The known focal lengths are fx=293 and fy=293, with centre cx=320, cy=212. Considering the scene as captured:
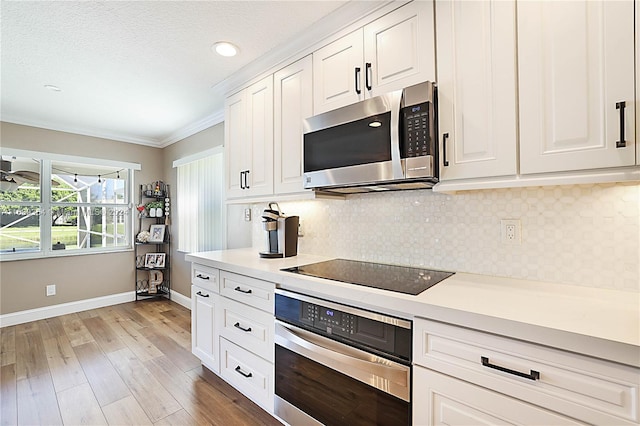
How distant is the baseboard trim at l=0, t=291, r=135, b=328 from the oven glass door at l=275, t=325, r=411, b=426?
3680 mm

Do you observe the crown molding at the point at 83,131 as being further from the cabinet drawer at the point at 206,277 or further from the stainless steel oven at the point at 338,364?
the stainless steel oven at the point at 338,364

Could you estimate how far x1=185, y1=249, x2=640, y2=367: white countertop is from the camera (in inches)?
31.9

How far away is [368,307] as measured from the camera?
126 cm

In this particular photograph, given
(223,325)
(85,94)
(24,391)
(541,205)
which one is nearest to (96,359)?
(24,391)

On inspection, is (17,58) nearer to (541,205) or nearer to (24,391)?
(24,391)

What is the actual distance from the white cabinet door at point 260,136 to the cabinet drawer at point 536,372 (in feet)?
5.03

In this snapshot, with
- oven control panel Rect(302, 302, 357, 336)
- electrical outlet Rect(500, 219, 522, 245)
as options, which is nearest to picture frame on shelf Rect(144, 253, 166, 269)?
oven control panel Rect(302, 302, 357, 336)

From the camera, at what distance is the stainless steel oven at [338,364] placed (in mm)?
1184

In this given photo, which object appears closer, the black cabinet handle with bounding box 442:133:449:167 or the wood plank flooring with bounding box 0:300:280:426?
Answer: the black cabinet handle with bounding box 442:133:449:167

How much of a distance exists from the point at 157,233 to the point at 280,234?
10.2ft

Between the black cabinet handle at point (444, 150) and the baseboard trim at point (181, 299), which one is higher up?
the black cabinet handle at point (444, 150)

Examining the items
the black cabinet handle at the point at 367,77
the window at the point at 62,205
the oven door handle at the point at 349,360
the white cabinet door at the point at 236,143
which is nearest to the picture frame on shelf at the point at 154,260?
the window at the point at 62,205

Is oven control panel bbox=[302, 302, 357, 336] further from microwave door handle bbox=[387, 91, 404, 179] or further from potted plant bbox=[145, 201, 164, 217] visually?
potted plant bbox=[145, 201, 164, 217]

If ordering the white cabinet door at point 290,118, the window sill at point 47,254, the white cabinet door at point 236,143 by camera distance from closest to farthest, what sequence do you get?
the white cabinet door at point 290,118
the white cabinet door at point 236,143
the window sill at point 47,254
